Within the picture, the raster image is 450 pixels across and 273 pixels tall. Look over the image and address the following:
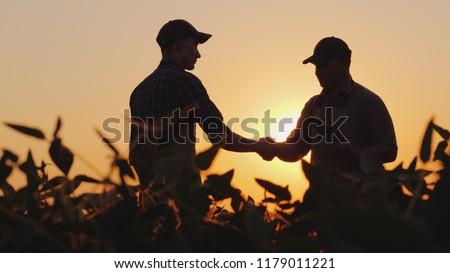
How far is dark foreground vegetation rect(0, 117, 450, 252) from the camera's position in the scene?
0.67 meters

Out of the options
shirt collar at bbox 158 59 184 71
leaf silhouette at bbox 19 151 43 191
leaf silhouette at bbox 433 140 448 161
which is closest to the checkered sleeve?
shirt collar at bbox 158 59 184 71

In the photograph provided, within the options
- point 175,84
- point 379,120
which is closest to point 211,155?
point 379,120

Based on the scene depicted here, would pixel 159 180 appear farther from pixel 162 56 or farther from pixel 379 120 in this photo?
pixel 162 56

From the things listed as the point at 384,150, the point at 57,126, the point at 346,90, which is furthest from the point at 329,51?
the point at 57,126

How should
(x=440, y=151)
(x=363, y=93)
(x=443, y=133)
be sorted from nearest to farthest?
(x=440, y=151) → (x=443, y=133) → (x=363, y=93)

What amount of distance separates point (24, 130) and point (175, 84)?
18.2 feet

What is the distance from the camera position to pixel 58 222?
3.40 ft

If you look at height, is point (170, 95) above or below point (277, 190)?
above

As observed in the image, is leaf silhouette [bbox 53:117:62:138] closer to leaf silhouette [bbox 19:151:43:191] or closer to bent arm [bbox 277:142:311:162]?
leaf silhouette [bbox 19:151:43:191]

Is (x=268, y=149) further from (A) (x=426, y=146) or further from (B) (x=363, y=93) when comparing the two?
(A) (x=426, y=146)

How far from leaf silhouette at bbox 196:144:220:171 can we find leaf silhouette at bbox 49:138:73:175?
0.24 m

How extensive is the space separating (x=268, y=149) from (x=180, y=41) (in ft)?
4.56

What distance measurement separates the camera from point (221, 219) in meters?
1.41

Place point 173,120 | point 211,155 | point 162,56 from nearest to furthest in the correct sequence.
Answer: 1. point 173,120
2. point 211,155
3. point 162,56
